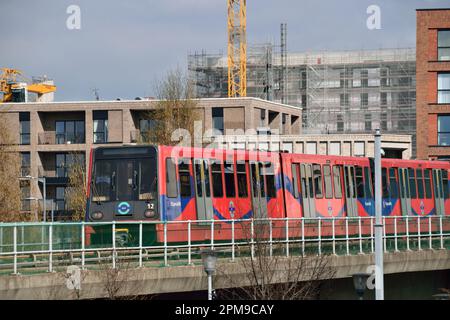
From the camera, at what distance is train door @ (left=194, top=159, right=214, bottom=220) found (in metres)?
35.1

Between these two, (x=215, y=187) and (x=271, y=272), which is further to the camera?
(x=215, y=187)

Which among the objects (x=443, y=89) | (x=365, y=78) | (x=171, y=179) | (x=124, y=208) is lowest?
(x=124, y=208)

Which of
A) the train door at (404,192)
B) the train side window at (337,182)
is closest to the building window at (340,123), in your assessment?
the train door at (404,192)

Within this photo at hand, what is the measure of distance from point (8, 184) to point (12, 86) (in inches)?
1830

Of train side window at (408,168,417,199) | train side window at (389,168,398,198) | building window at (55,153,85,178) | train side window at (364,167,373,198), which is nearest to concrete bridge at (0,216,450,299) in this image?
train side window at (364,167,373,198)

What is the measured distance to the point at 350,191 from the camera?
43469mm

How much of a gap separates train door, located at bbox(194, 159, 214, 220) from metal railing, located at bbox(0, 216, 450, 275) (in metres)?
2.79

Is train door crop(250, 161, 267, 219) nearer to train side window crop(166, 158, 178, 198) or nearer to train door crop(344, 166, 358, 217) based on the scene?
train side window crop(166, 158, 178, 198)

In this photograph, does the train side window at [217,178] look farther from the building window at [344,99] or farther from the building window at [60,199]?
the building window at [344,99]

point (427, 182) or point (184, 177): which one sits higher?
point (184, 177)

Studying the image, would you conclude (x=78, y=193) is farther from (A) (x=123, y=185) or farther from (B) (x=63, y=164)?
(A) (x=123, y=185)

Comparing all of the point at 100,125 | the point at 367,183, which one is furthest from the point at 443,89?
the point at 100,125
